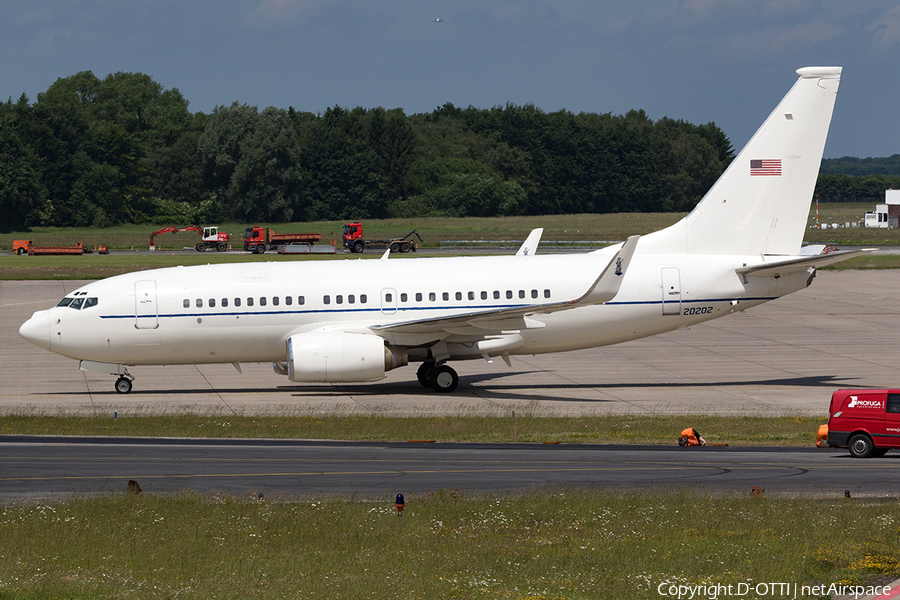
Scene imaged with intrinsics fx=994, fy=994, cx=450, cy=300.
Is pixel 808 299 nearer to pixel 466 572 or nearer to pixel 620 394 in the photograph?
pixel 620 394

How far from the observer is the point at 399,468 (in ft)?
76.8

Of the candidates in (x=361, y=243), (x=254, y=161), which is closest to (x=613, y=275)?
(x=361, y=243)

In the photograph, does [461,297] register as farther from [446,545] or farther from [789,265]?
[446,545]

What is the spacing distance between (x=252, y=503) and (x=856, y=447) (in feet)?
51.7

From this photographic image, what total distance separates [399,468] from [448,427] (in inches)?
244

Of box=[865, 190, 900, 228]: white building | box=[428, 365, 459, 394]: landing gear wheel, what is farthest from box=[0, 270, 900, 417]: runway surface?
box=[865, 190, 900, 228]: white building

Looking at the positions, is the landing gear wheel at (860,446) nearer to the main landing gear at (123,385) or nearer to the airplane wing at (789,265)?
the airplane wing at (789,265)

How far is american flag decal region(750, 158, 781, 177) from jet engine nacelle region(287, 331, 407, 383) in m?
15.7

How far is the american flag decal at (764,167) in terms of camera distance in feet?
124

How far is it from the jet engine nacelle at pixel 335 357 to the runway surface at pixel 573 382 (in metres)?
1.01

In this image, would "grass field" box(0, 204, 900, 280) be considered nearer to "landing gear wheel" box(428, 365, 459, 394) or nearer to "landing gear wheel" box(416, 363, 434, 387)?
"landing gear wheel" box(416, 363, 434, 387)

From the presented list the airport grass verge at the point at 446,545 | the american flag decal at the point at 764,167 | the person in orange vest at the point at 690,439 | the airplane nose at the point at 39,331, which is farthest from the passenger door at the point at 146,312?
the american flag decal at the point at 764,167

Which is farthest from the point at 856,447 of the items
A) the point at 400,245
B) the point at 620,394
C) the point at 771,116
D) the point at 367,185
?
the point at 367,185

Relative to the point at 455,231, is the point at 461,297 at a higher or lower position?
lower
